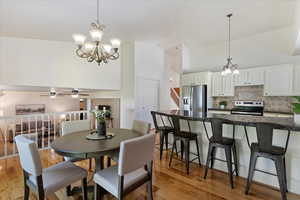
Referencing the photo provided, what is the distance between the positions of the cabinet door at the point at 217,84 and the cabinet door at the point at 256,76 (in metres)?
0.84

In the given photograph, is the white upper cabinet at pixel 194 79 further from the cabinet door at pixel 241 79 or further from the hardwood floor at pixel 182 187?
the hardwood floor at pixel 182 187

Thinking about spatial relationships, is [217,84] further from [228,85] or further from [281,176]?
[281,176]

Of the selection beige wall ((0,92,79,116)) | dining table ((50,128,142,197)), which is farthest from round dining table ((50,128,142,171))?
beige wall ((0,92,79,116))

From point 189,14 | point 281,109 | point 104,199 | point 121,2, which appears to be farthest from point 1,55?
point 281,109

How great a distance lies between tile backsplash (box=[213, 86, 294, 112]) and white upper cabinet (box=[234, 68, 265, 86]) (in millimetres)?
300

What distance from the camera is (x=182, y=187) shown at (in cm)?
225

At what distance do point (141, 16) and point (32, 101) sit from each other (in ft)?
24.5

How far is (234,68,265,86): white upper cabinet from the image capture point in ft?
14.1

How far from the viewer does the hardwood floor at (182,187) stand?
203 cm

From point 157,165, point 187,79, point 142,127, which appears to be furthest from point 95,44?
point 187,79

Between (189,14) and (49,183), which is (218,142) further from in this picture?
(189,14)

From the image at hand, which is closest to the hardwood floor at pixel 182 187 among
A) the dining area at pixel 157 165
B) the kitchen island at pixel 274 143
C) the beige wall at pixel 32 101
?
the dining area at pixel 157 165

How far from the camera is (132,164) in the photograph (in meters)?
1.49

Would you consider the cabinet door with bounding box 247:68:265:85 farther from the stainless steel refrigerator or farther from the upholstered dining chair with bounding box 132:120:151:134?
the upholstered dining chair with bounding box 132:120:151:134
